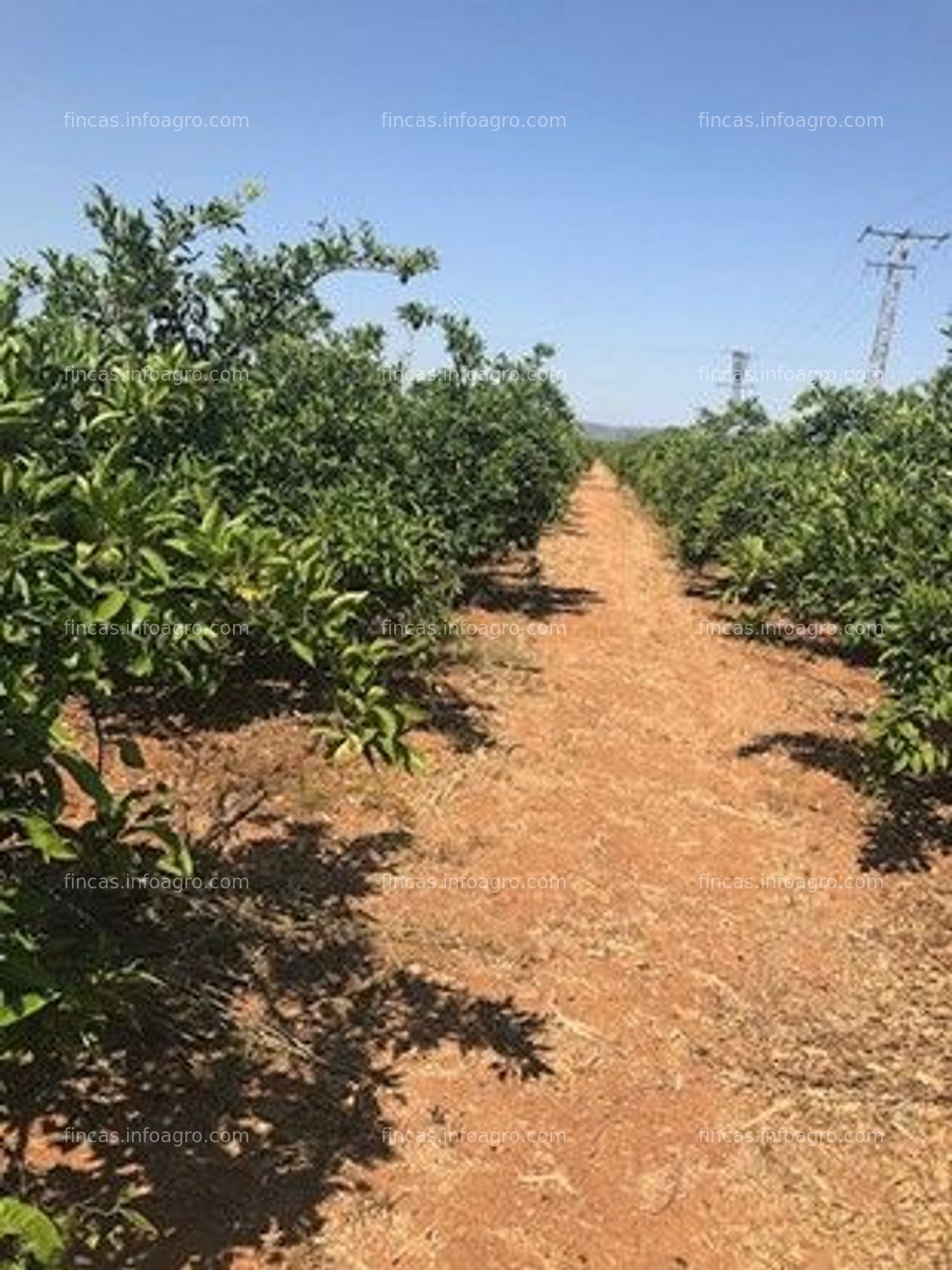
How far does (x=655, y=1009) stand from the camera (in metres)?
7.63

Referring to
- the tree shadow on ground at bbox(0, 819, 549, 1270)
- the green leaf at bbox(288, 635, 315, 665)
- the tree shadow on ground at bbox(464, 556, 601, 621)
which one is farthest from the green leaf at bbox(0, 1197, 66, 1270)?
the tree shadow on ground at bbox(464, 556, 601, 621)

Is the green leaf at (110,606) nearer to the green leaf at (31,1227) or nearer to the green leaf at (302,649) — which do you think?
the green leaf at (302,649)

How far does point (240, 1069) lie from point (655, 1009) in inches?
101

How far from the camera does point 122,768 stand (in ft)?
34.6

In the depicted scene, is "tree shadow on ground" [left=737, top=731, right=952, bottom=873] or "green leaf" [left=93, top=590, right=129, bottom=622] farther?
"tree shadow on ground" [left=737, top=731, right=952, bottom=873]

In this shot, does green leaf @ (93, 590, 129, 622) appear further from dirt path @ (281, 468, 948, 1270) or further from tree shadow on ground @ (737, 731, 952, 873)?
tree shadow on ground @ (737, 731, 952, 873)

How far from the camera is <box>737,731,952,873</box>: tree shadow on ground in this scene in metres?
10.3

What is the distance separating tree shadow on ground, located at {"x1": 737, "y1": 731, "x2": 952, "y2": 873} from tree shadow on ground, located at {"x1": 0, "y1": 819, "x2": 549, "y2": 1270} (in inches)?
166

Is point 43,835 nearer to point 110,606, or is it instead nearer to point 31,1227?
point 110,606

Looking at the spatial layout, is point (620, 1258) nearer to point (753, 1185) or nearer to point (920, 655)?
point (753, 1185)

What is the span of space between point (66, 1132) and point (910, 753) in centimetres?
613

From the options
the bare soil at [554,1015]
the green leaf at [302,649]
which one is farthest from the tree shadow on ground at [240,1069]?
the green leaf at [302,649]

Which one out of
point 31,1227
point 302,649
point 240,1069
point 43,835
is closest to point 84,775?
point 43,835

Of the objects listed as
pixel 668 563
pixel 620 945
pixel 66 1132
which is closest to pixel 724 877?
pixel 620 945
